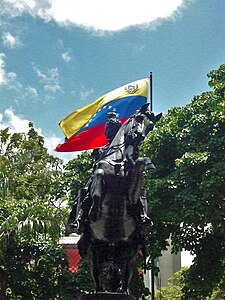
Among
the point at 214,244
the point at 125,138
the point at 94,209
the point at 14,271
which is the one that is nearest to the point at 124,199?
the point at 94,209

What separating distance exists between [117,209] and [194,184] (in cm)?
1005

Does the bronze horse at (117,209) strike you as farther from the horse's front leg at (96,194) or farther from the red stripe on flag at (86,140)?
the red stripe on flag at (86,140)

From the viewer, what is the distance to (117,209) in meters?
7.13

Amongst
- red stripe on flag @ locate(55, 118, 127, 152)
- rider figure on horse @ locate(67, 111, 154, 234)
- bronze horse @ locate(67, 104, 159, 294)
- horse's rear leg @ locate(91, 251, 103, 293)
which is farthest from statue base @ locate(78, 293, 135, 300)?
red stripe on flag @ locate(55, 118, 127, 152)

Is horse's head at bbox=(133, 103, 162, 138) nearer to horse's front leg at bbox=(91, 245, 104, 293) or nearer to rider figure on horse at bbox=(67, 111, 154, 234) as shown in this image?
rider figure on horse at bbox=(67, 111, 154, 234)

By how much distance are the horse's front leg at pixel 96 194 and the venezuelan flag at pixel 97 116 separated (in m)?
4.54

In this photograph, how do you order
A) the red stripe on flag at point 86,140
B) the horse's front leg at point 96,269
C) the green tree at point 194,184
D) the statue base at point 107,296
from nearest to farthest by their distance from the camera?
the statue base at point 107,296 → the horse's front leg at point 96,269 → the red stripe on flag at point 86,140 → the green tree at point 194,184

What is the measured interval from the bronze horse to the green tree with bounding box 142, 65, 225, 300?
8.64 meters

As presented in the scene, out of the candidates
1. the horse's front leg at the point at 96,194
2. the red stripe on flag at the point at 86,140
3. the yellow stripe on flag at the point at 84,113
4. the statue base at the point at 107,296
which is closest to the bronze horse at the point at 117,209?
the horse's front leg at the point at 96,194

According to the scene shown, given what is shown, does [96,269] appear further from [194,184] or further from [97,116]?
[194,184]

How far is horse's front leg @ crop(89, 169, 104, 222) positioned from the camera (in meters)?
7.02

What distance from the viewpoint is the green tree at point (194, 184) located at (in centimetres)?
1642

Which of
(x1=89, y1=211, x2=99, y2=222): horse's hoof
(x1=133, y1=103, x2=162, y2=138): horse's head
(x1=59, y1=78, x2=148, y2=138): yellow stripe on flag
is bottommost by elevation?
(x1=89, y1=211, x2=99, y2=222): horse's hoof

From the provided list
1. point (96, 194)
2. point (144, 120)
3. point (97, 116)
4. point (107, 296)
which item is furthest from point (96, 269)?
point (97, 116)
